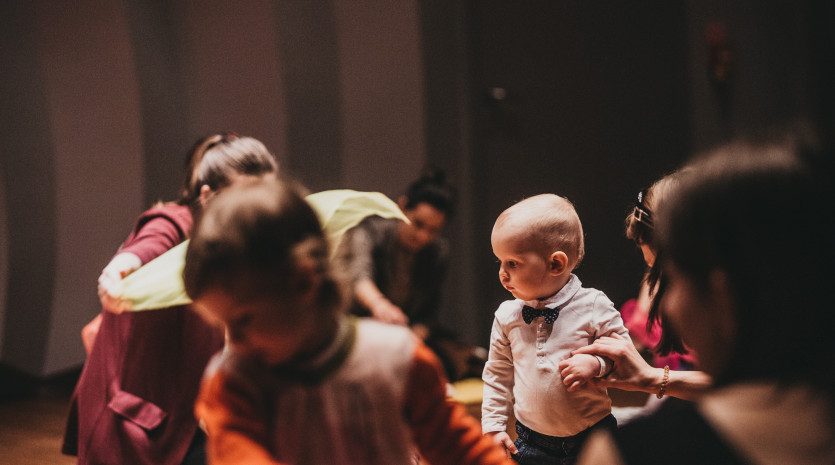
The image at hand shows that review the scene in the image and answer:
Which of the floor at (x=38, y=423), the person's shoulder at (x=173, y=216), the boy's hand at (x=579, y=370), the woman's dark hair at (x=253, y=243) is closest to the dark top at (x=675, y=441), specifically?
the woman's dark hair at (x=253, y=243)

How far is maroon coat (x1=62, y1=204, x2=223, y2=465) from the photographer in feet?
5.99

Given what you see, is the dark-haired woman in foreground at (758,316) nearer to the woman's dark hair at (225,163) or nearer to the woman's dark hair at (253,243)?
the woman's dark hair at (253,243)

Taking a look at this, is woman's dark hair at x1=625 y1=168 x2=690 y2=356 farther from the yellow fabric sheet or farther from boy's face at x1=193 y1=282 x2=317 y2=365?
boy's face at x1=193 y1=282 x2=317 y2=365

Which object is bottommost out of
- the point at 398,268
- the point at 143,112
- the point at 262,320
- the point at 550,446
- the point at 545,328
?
the point at 398,268

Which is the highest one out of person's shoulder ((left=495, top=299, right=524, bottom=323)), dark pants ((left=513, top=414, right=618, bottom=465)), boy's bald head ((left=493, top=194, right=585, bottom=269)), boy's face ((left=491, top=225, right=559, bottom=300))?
boy's bald head ((left=493, top=194, right=585, bottom=269))

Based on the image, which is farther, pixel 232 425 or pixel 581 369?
pixel 581 369

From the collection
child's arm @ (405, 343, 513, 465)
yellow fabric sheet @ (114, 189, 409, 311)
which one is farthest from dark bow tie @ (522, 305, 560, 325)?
child's arm @ (405, 343, 513, 465)

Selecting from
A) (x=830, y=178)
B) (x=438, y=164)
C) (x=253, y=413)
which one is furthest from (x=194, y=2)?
(x=830, y=178)

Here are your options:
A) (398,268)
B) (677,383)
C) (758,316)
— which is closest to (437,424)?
(758,316)

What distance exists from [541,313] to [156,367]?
1.06 m

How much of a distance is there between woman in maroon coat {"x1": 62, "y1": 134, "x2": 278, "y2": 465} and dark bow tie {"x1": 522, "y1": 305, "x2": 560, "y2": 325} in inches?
31.9

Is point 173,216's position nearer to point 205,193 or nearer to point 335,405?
point 205,193

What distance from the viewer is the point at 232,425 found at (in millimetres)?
844

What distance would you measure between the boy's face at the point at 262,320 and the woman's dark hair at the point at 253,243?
0.04ft
